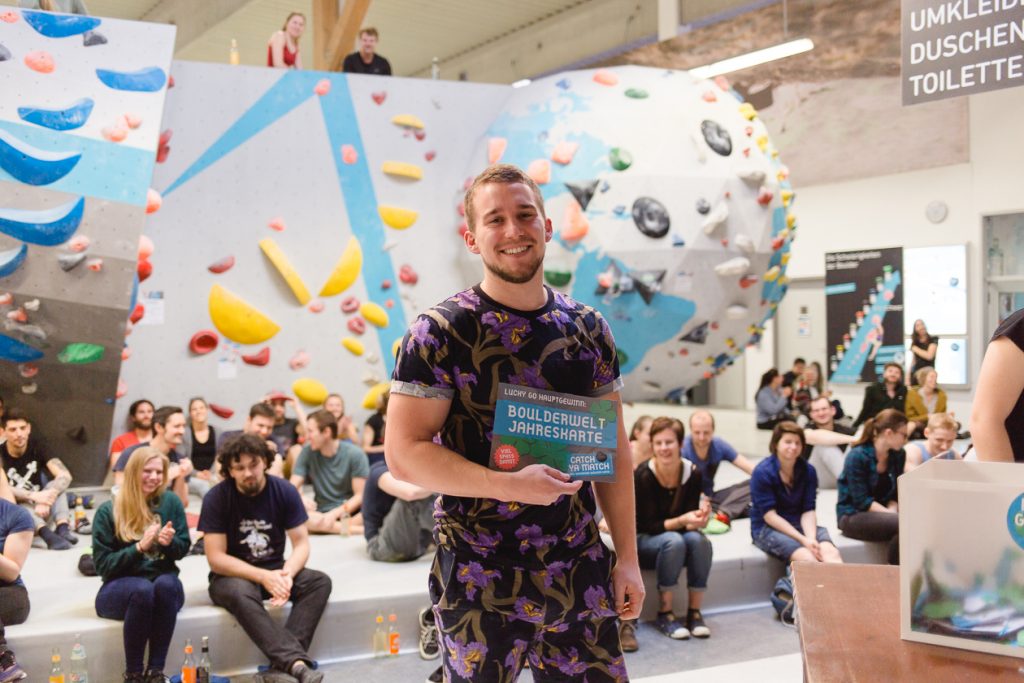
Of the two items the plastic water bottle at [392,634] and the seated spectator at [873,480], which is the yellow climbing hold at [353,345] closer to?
the plastic water bottle at [392,634]

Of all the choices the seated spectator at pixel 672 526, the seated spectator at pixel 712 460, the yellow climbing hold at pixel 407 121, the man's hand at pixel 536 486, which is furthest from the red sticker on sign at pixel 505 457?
the yellow climbing hold at pixel 407 121

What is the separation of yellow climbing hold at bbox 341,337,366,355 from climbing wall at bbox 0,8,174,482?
209cm

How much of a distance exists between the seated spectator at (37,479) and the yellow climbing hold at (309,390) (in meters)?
1.95

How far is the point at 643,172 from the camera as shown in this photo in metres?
7.09

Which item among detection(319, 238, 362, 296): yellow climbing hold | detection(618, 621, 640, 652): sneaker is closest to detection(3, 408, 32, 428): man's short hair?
detection(319, 238, 362, 296): yellow climbing hold

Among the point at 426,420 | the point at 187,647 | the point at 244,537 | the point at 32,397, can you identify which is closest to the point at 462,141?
the point at 32,397

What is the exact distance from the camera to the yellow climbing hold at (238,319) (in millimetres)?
7336

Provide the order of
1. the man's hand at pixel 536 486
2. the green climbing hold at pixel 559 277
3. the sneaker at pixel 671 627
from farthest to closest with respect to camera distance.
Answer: the green climbing hold at pixel 559 277, the sneaker at pixel 671 627, the man's hand at pixel 536 486

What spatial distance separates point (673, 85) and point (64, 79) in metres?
4.21

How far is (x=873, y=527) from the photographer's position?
5.85 m

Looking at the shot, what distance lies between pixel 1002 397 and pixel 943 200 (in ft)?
31.1

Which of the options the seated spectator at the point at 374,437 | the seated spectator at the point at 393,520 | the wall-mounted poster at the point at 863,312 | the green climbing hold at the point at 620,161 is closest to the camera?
the seated spectator at the point at 393,520

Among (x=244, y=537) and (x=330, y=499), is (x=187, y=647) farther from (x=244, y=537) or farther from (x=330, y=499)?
(x=330, y=499)

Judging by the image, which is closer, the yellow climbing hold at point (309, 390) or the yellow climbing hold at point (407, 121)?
the yellow climbing hold at point (309, 390)
